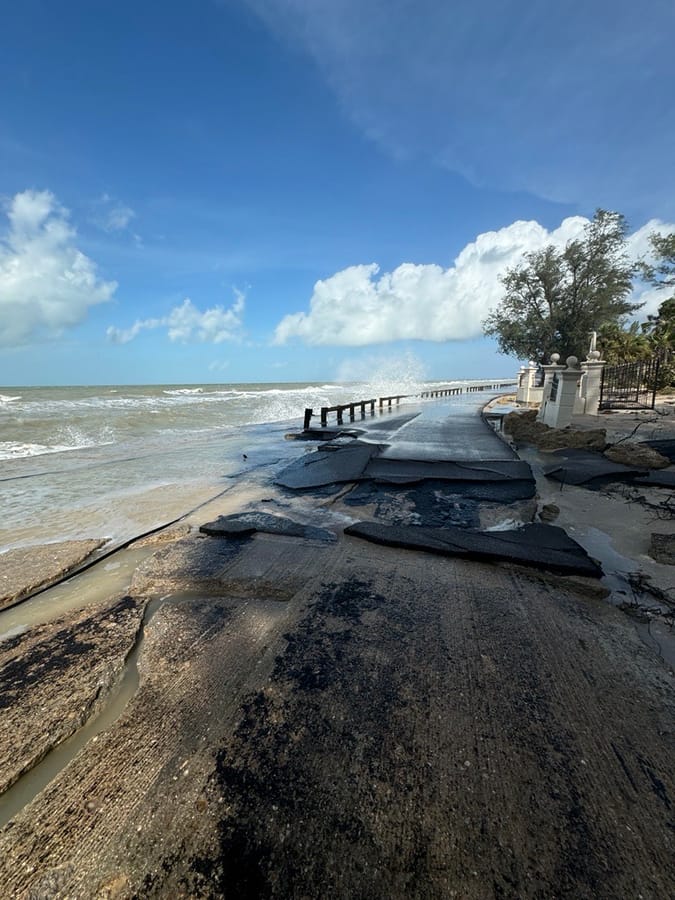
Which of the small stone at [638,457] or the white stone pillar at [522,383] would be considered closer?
the small stone at [638,457]

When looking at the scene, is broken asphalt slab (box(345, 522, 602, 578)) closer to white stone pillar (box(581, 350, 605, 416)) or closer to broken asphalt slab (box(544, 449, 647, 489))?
broken asphalt slab (box(544, 449, 647, 489))

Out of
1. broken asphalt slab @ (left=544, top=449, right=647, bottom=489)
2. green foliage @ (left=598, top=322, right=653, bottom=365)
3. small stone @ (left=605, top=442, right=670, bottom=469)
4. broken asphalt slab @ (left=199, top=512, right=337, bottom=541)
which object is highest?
green foliage @ (left=598, top=322, right=653, bottom=365)

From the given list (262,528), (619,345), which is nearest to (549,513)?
(262,528)

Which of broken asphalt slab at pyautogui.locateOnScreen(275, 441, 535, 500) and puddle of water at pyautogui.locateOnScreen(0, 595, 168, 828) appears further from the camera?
broken asphalt slab at pyautogui.locateOnScreen(275, 441, 535, 500)

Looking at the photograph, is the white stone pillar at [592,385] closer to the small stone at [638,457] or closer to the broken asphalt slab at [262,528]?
the small stone at [638,457]

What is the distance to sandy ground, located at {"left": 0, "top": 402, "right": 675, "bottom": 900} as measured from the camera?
1309mm

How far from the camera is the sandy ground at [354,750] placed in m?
1.31

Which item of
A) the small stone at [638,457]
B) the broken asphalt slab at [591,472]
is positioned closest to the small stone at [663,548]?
the broken asphalt slab at [591,472]

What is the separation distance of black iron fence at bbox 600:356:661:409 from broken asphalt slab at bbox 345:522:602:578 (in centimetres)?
1368

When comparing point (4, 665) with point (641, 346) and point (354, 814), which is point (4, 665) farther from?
point (641, 346)

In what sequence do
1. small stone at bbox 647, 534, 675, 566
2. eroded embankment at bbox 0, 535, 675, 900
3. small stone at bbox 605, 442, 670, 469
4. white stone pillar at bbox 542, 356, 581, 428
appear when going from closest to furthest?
eroded embankment at bbox 0, 535, 675, 900 < small stone at bbox 647, 534, 675, 566 < small stone at bbox 605, 442, 670, 469 < white stone pillar at bbox 542, 356, 581, 428

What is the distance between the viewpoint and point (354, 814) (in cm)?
148

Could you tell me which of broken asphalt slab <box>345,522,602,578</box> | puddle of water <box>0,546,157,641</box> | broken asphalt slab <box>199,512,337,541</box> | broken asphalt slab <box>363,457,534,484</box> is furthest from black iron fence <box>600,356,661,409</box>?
puddle of water <box>0,546,157,641</box>

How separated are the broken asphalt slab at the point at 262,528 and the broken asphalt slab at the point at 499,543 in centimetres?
38
